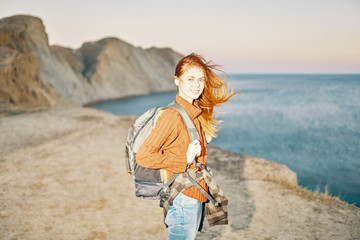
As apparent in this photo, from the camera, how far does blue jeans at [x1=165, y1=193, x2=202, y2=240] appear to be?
1.85 meters

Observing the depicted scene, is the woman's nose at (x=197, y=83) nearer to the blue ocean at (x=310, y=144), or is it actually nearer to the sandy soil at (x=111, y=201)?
the sandy soil at (x=111, y=201)

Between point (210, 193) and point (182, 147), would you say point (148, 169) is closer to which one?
point (182, 147)

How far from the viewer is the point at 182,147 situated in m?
1.89

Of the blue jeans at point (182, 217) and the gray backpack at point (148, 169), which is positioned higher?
the gray backpack at point (148, 169)

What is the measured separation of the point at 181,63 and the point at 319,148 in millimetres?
18485

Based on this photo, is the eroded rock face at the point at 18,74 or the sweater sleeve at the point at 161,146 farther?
the eroded rock face at the point at 18,74

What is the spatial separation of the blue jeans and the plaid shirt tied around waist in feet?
0.18

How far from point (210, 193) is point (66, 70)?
42.9 meters

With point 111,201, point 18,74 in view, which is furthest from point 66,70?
point 111,201

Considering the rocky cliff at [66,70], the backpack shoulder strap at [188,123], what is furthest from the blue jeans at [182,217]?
the rocky cliff at [66,70]

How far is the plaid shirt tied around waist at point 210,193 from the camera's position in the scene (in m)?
1.85

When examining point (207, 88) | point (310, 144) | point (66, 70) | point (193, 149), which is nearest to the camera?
point (193, 149)

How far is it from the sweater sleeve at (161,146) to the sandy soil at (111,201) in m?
2.81

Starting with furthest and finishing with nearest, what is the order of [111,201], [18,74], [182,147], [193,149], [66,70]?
[66,70], [18,74], [111,201], [182,147], [193,149]
